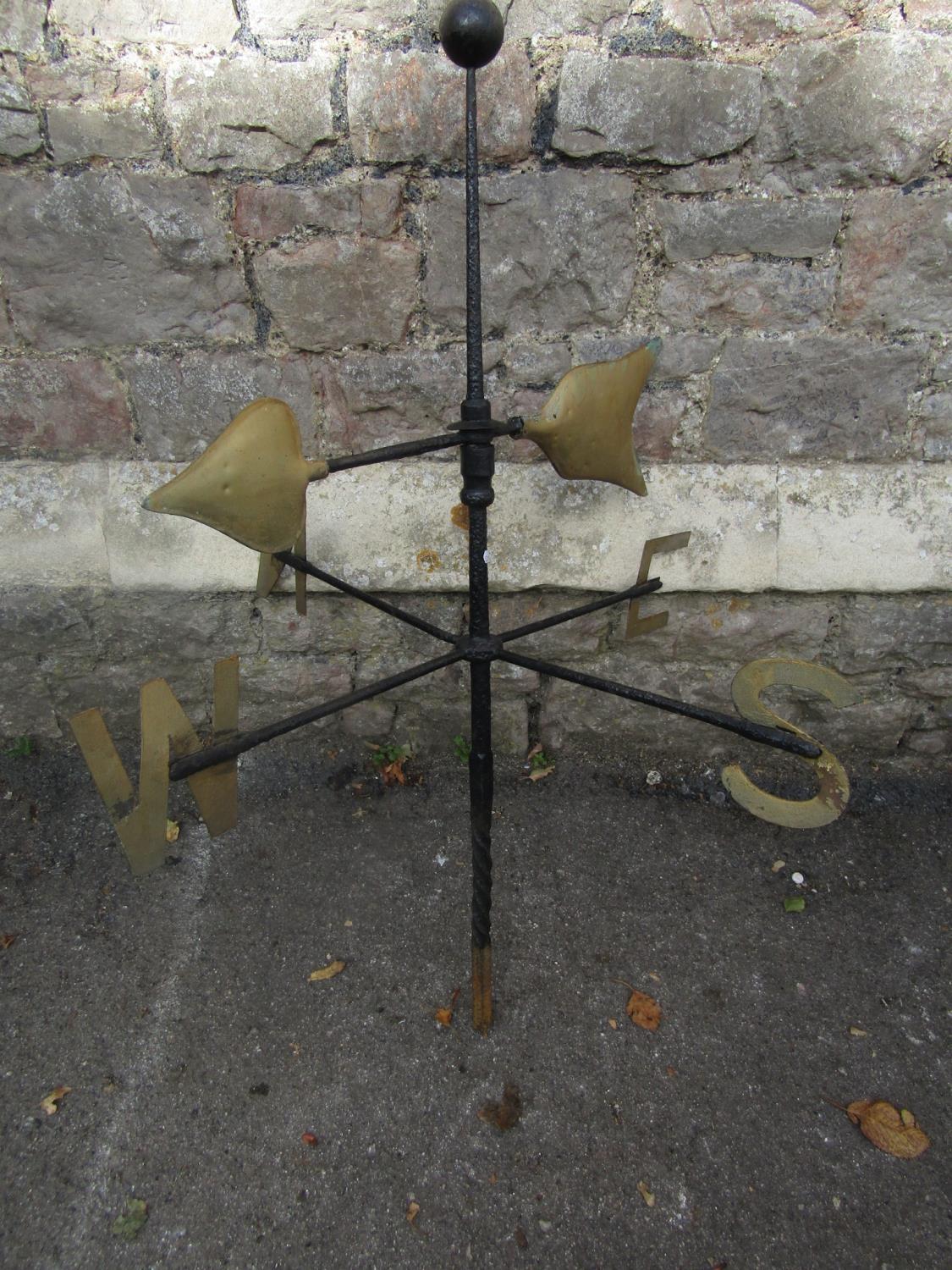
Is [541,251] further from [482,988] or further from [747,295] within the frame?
[482,988]

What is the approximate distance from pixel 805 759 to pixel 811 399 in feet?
2.96

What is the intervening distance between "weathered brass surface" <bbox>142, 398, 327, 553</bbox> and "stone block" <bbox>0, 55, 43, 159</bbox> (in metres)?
1.09

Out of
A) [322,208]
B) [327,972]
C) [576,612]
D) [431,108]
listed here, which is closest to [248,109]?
[322,208]

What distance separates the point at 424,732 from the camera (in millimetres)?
2152

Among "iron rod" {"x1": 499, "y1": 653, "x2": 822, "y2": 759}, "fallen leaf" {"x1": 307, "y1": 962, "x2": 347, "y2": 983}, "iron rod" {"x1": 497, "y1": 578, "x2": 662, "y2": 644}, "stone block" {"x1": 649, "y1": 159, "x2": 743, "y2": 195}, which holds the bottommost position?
"fallen leaf" {"x1": 307, "y1": 962, "x2": 347, "y2": 983}

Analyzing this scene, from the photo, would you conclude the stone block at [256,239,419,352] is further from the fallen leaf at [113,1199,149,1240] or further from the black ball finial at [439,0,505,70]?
the fallen leaf at [113,1199,149,1240]

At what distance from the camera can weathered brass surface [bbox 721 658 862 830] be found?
1.28 metres

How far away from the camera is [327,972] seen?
164cm

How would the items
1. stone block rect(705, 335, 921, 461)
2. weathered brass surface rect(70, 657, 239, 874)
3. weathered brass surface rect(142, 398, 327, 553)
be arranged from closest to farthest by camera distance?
weathered brass surface rect(142, 398, 327, 553) < weathered brass surface rect(70, 657, 239, 874) < stone block rect(705, 335, 921, 461)

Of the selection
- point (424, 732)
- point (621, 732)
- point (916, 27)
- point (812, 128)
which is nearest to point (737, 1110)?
point (621, 732)

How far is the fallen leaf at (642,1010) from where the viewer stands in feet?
5.11

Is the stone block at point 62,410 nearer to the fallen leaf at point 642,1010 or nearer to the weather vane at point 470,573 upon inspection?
the weather vane at point 470,573

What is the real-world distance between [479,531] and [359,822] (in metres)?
1.07

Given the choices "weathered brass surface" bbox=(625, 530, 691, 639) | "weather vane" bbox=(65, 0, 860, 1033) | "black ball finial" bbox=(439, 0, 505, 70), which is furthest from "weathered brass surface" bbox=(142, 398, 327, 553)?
"weathered brass surface" bbox=(625, 530, 691, 639)
